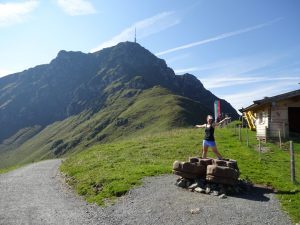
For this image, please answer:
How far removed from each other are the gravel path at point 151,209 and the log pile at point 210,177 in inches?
23.8

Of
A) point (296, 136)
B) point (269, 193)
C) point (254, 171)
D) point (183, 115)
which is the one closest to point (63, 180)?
point (254, 171)

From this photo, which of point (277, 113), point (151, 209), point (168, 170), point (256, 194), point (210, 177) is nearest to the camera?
point (151, 209)

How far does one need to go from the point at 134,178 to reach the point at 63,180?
8508 mm

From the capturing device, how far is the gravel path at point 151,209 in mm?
16344

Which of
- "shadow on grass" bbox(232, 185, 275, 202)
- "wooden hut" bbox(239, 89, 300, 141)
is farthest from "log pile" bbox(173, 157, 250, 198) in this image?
"wooden hut" bbox(239, 89, 300, 141)

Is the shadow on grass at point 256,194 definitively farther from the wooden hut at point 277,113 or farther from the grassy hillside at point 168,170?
the wooden hut at point 277,113

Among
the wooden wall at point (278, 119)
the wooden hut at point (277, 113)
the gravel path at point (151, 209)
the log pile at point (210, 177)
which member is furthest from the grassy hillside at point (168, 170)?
the wooden hut at point (277, 113)

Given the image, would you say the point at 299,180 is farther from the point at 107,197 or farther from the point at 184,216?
the point at 107,197

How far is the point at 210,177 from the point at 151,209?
389cm

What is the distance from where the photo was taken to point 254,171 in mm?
25250

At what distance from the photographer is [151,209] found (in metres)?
17.9

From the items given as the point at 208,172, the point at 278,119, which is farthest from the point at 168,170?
the point at 278,119

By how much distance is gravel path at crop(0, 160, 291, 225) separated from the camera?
16.3 m

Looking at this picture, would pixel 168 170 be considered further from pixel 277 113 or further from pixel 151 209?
pixel 277 113
